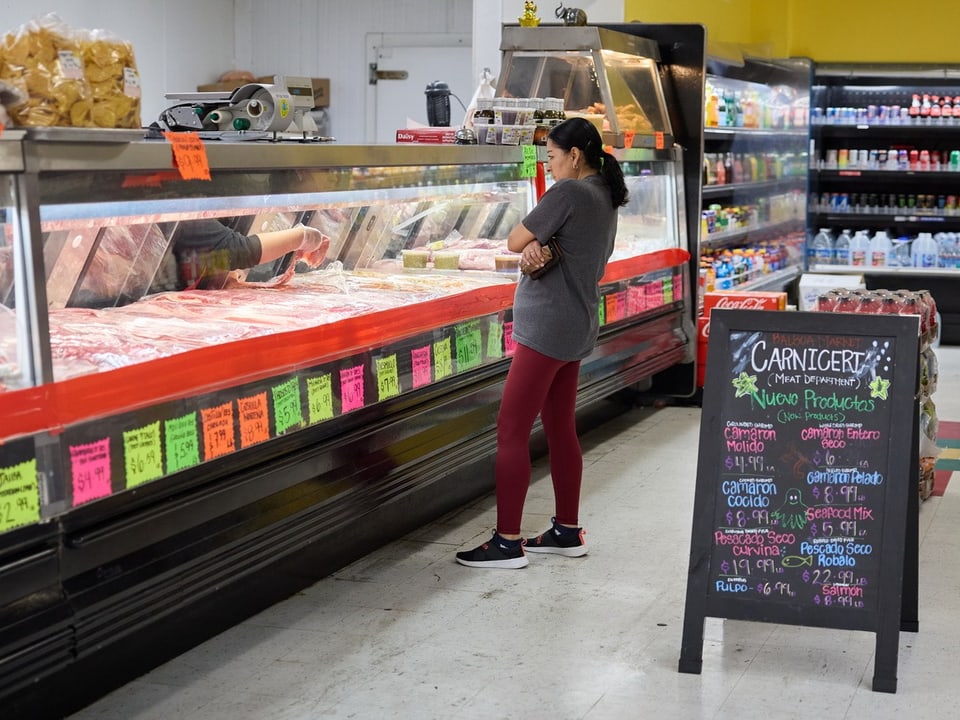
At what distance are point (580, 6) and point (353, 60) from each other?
491 cm

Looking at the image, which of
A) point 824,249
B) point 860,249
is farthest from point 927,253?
point 824,249

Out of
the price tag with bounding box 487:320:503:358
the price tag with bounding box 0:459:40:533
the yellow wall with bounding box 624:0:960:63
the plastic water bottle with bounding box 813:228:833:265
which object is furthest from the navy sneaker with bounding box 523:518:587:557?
the plastic water bottle with bounding box 813:228:833:265

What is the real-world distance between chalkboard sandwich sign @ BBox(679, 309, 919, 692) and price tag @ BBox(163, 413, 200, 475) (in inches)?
56.1

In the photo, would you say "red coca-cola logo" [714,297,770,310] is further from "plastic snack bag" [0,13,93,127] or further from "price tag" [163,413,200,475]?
"plastic snack bag" [0,13,93,127]

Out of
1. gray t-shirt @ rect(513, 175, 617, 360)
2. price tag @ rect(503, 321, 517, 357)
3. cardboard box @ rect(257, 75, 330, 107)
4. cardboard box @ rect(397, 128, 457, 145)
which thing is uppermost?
cardboard box @ rect(257, 75, 330, 107)

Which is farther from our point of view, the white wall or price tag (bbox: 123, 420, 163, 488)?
the white wall

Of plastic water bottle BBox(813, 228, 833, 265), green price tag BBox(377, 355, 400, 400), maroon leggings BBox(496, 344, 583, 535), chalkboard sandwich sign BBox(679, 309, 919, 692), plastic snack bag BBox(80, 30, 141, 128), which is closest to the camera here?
plastic snack bag BBox(80, 30, 141, 128)

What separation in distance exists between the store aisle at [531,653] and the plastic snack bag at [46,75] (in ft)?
5.05

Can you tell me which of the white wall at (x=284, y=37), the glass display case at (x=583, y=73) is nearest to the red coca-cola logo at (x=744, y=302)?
the glass display case at (x=583, y=73)

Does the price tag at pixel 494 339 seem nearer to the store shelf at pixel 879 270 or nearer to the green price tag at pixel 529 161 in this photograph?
the green price tag at pixel 529 161

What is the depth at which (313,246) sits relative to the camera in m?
4.89

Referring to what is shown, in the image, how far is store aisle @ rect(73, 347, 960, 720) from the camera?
354 centimetres

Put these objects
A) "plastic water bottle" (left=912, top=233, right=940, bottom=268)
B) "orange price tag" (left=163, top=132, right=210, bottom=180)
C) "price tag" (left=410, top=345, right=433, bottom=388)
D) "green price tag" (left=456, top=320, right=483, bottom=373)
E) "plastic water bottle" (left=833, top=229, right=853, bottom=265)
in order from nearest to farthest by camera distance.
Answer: "orange price tag" (left=163, top=132, right=210, bottom=180), "price tag" (left=410, top=345, right=433, bottom=388), "green price tag" (left=456, top=320, right=483, bottom=373), "plastic water bottle" (left=912, top=233, right=940, bottom=268), "plastic water bottle" (left=833, top=229, right=853, bottom=265)

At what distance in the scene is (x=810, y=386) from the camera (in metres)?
3.78
